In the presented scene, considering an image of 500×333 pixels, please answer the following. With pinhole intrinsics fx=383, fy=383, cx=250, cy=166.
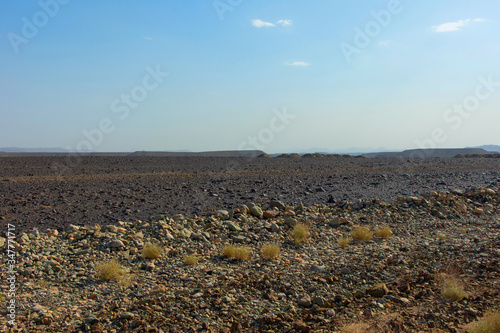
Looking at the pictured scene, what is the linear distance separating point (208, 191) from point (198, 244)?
6.04 m

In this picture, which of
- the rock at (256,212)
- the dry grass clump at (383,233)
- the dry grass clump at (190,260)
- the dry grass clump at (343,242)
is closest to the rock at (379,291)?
the dry grass clump at (343,242)

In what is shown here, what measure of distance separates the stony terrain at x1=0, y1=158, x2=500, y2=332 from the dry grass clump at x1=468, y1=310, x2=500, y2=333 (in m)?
0.21

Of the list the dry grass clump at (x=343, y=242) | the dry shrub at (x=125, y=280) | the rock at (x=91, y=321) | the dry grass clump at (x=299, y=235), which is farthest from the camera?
the dry grass clump at (x=299, y=235)

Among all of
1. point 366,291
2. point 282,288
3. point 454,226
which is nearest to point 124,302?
point 282,288

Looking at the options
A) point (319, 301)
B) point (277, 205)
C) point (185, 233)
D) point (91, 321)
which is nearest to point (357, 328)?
point (319, 301)

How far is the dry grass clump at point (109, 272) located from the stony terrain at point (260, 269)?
128mm

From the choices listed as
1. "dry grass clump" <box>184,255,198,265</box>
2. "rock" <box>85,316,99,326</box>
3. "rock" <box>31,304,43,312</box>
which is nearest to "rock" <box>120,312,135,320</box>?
"rock" <box>85,316,99,326</box>

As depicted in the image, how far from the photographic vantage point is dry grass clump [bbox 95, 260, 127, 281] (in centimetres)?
564

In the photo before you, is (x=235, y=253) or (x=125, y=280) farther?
(x=235, y=253)

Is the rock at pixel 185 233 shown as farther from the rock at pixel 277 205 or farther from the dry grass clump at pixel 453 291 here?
the dry grass clump at pixel 453 291

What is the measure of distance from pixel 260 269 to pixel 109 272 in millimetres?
2281

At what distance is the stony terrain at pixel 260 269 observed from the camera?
14.7ft

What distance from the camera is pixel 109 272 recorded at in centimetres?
565

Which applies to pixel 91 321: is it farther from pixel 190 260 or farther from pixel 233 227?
pixel 233 227
